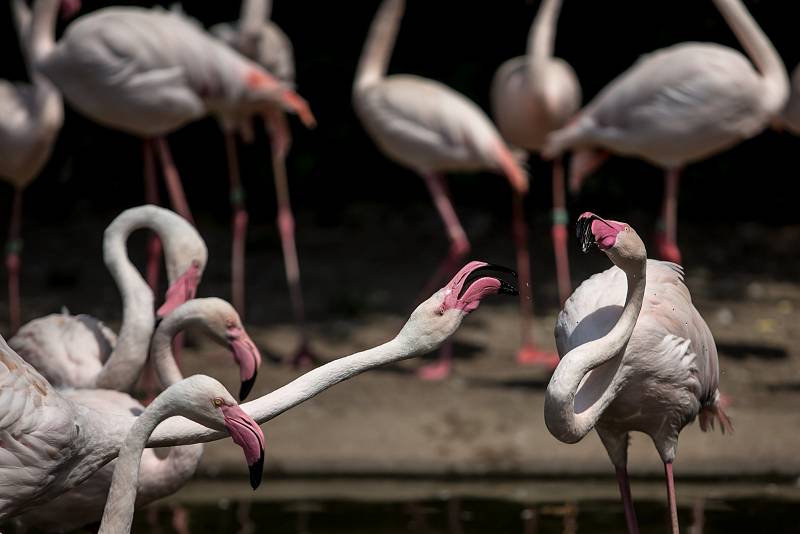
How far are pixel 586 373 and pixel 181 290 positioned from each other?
4.97 ft

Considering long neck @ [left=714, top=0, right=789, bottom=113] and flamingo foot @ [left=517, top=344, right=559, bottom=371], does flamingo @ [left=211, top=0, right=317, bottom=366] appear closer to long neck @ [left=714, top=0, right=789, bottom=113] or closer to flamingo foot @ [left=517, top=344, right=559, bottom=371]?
flamingo foot @ [left=517, top=344, right=559, bottom=371]

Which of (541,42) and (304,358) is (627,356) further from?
(541,42)

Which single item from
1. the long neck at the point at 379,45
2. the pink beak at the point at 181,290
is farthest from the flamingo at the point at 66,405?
the long neck at the point at 379,45

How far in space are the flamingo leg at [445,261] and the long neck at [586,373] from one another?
10.5ft

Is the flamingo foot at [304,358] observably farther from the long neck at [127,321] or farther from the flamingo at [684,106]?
the long neck at [127,321]

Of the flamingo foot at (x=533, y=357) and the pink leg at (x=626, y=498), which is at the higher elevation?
the pink leg at (x=626, y=498)

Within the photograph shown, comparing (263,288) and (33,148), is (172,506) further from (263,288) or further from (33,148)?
(263,288)

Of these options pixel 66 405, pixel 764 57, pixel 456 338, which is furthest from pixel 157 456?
pixel 764 57

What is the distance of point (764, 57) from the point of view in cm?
689

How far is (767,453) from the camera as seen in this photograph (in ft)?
18.0

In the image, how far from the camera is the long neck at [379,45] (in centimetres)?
767

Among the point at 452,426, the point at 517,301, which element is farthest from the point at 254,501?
the point at 517,301

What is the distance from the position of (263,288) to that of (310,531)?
3.79m

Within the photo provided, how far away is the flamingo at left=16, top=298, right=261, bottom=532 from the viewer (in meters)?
3.97
